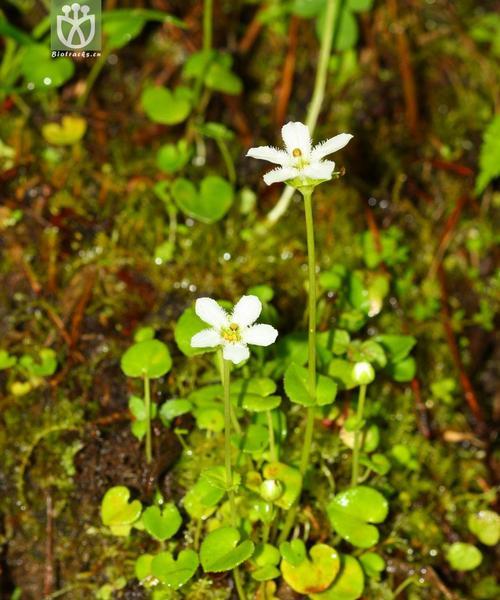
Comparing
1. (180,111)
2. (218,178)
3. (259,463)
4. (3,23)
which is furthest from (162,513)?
(3,23)

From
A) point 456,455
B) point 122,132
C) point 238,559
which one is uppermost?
point 122,132

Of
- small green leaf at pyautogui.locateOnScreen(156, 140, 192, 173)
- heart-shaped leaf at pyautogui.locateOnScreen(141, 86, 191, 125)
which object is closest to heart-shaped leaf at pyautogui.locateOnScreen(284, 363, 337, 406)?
small green leaf at pyautogui.locateOnScreen(156, 140, 192, 173)

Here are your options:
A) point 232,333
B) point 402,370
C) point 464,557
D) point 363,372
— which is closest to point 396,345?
point 402,370

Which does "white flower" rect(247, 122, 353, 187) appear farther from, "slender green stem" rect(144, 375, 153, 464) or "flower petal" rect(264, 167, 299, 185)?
"slender green stem" rect(144, 375, 153, 464)

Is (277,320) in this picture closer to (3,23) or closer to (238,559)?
(238,559)

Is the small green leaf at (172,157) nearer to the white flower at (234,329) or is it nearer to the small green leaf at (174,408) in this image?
the small green leaf at (174,408)

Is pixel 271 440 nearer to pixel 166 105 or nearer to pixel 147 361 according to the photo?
pixel 147 361

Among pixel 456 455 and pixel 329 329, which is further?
pixel 456 455
